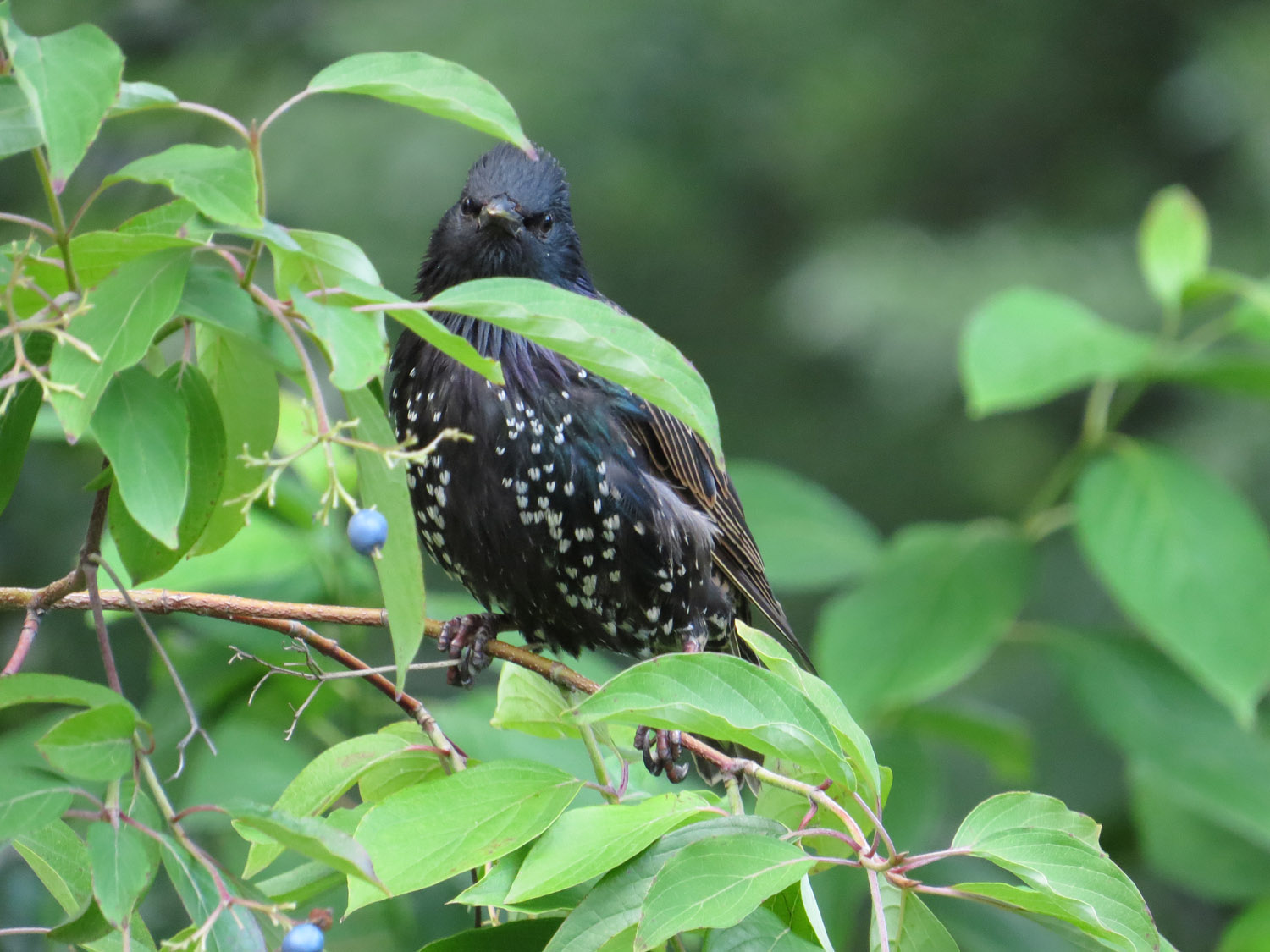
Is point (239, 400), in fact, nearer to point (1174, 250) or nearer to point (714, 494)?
point (714, 494)

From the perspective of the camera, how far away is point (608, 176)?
6316mm

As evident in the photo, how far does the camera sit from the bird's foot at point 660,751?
2.31 metres

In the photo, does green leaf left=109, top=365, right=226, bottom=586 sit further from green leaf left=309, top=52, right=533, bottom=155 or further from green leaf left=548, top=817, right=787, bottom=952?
green leaf left=548, top=817, right=787, bottom=952

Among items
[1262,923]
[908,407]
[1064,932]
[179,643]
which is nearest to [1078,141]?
[908,407]

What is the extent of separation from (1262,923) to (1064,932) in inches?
74.9

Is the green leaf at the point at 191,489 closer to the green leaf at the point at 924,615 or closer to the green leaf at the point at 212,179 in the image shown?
the green leaf at the point at 212,179

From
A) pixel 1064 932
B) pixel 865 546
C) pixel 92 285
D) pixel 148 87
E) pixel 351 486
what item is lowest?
pixel 865 546

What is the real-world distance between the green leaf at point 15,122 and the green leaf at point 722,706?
2.15 ft

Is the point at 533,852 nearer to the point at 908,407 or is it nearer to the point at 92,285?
the point at 92,285

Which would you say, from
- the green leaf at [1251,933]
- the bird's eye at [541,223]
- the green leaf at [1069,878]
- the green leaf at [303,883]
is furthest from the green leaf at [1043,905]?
the green leaf at [1251,933]

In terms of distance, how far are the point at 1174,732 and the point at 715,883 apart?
2189 mm

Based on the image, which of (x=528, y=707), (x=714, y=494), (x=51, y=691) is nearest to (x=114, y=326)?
(x=51, y=691)

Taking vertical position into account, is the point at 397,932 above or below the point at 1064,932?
below

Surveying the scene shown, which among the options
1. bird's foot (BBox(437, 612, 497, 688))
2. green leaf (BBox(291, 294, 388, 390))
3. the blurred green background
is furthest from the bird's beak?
the blurred green background
